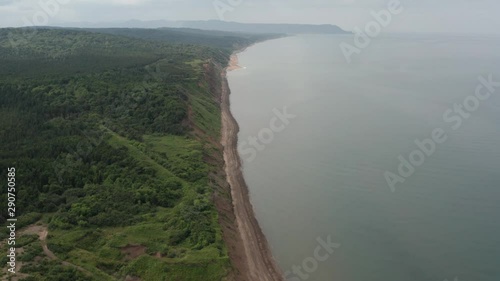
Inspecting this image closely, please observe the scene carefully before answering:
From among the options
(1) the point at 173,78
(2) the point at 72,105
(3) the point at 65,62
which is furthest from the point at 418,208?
(3) the point at 65,62

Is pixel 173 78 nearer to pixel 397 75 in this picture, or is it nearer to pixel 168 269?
pixel 168 269

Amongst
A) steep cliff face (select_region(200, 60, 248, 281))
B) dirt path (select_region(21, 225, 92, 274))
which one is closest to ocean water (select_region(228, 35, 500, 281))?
steep cliff face (select_region(200, 60, 248, 281))
